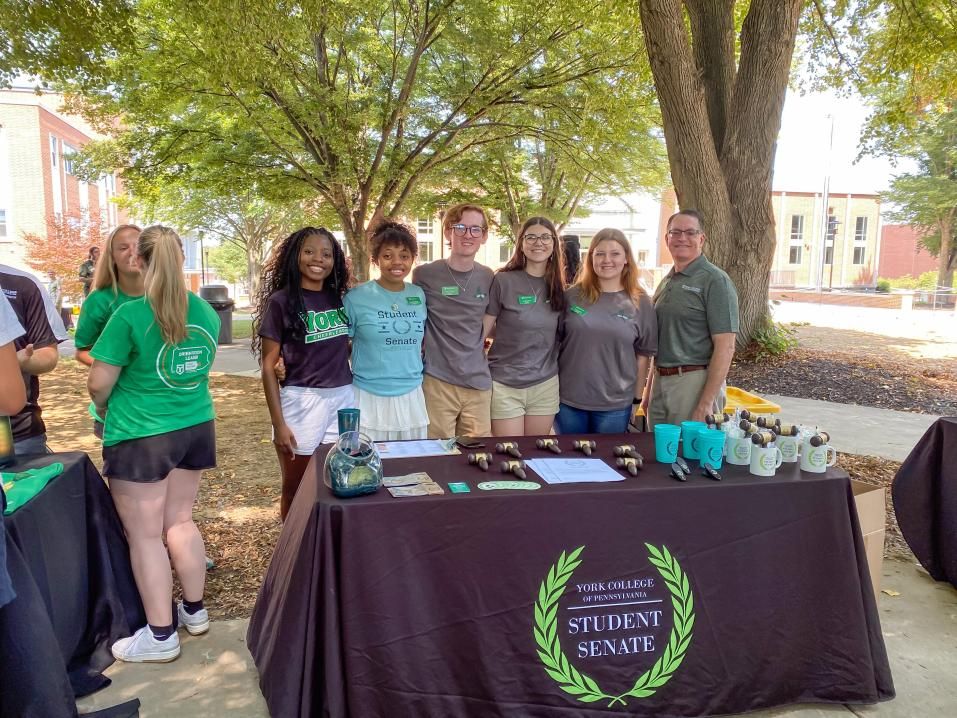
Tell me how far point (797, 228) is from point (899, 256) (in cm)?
915

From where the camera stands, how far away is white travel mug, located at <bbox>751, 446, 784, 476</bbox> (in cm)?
266

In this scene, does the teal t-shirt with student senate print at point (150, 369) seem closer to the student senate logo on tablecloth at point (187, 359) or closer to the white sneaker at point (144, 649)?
the student senate logo on tablecloth at point (187, 359)

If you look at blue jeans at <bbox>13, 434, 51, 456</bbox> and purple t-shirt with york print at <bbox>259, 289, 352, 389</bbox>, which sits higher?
purple t-shirt with york print at <bbox>259, 289, 352, 389</bbox>

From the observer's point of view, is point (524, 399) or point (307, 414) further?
point (524, 399)

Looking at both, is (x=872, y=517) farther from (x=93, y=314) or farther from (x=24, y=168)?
(x=24, y=168)

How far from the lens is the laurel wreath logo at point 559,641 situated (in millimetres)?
2422

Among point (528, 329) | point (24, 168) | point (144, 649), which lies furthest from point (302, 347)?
point (24, 168)

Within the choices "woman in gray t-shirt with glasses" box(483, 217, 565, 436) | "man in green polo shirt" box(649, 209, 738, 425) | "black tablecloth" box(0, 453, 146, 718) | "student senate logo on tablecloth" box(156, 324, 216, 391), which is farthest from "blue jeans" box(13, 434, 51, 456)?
"man in green polo shirt" box(649, 209, 738, 425)

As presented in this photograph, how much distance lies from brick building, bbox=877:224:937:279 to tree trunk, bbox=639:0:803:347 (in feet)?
179

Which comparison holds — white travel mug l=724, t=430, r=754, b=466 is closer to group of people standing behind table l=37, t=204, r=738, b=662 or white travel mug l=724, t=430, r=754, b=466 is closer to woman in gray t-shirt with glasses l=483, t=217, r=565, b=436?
group of people standing behind table l=37, t=204, r=738, b=662

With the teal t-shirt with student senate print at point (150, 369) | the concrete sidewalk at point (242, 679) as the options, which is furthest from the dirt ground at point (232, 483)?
the teal t-shirt with student senate print at point (150, 369)

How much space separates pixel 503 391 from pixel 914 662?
2297mm

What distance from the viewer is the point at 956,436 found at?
3.62m

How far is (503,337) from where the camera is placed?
3.78 metres
